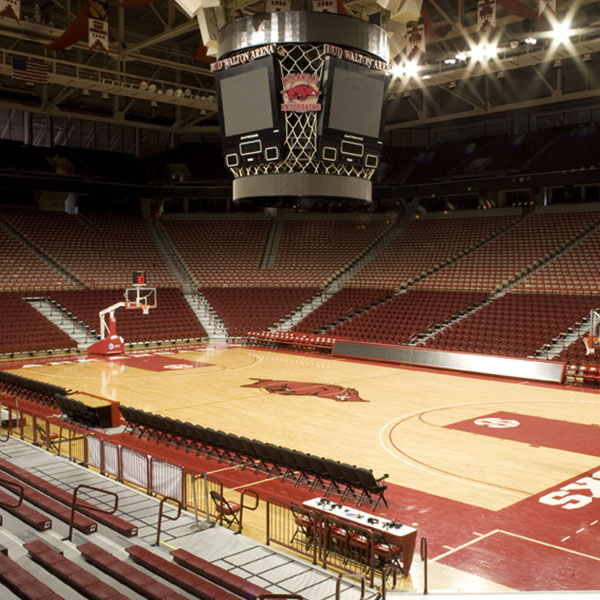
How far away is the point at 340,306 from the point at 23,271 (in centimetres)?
1472

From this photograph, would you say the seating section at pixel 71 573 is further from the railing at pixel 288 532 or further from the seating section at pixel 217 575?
the railing at pixel 288 532

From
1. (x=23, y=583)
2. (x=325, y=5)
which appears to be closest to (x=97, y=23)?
(x=325, y=5)

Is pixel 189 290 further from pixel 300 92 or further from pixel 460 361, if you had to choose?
pixel 300 92

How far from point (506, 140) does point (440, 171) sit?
3.84 meters

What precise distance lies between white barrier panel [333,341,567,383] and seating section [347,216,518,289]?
6600 millimetres

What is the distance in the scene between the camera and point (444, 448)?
1257 centimetres

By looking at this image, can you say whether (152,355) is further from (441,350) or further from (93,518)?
(93,518)

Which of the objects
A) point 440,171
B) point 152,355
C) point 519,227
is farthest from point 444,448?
point 440,171

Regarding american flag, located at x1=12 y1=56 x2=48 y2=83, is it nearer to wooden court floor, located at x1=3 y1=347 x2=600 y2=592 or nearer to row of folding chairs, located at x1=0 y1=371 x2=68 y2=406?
wooden court floor, located at x1=3 y1=347 x2=600 y2=592

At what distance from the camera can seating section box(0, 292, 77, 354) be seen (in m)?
25.0

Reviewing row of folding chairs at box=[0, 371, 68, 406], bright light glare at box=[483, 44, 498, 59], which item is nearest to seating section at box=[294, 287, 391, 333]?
bright light glare at box=[483, 44, 498, 59]

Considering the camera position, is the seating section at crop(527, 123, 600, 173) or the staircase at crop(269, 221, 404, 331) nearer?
the seating section at crop(527, 123, 600, 173)

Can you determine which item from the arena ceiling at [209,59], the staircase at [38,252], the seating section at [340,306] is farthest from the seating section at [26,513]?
the staircase at [38,252]

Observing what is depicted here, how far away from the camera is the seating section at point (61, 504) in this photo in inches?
297
